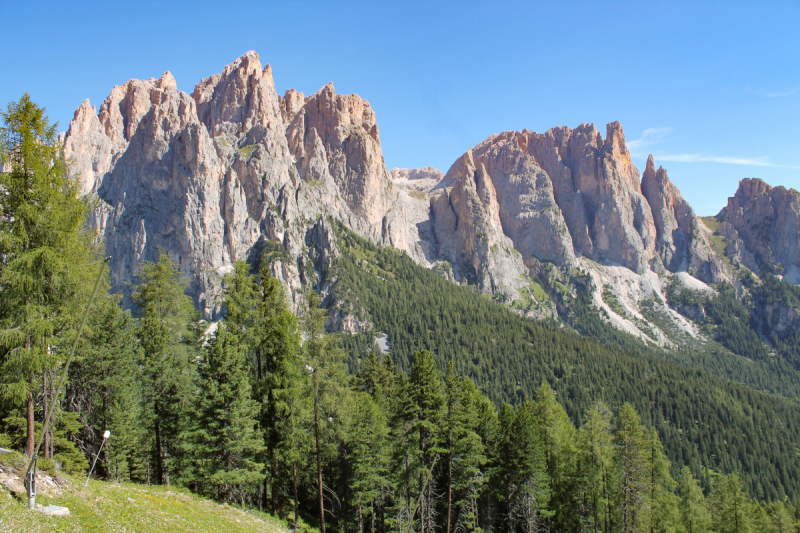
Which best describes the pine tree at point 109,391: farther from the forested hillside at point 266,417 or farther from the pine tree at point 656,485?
the pine tree at point 656,485

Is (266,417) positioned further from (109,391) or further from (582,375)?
(582,375)

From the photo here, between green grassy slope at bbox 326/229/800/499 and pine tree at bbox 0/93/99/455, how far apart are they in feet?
340

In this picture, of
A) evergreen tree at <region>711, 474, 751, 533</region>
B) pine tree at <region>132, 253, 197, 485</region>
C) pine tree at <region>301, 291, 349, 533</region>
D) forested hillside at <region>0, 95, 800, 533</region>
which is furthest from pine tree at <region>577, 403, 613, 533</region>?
pine tree at <region>132, 253, 197, 485</region>

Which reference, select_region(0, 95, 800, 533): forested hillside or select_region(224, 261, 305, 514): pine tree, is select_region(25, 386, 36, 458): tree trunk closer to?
select_region(0, 95, 800, 533): forested hillside

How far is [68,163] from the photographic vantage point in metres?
16.1

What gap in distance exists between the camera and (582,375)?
11681cm

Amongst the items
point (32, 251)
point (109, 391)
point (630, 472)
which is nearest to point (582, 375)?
point (630, 472)

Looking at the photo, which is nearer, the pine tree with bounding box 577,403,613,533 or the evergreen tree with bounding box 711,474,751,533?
the pine tree with bounding box 577,403,613,533

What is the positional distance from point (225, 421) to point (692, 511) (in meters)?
41.5

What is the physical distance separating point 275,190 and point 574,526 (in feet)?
480

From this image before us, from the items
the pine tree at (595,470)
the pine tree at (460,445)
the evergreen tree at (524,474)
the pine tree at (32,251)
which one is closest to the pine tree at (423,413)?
the pine tree at (460,445)

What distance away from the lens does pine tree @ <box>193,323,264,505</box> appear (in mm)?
21984

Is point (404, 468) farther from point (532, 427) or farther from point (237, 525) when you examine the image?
point (237, 525)

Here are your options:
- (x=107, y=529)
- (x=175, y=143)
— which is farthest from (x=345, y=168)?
(x=107, y=529)
